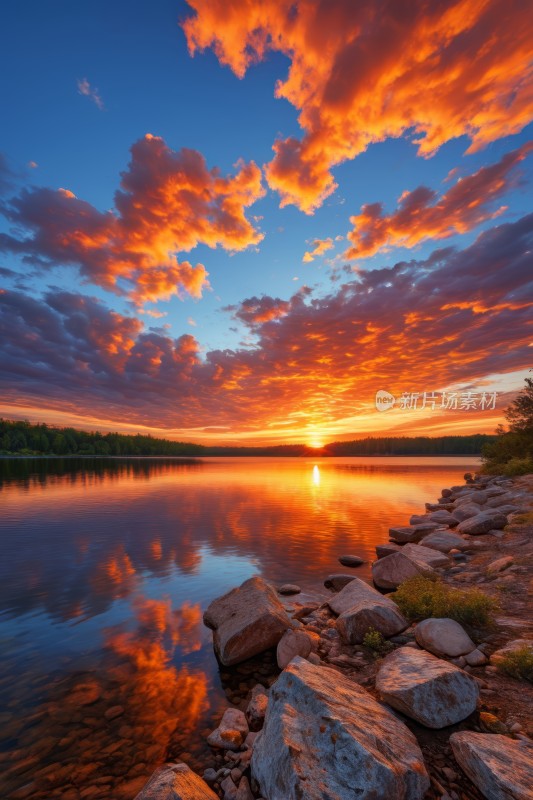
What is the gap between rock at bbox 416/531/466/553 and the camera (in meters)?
17.4

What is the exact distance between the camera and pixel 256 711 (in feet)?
22.1

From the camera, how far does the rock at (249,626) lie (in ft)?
29.8

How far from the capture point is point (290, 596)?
13.9m

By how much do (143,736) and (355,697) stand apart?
442 centimetres

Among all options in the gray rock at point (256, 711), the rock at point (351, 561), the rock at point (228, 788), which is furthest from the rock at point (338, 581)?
the rock at point (228, 788)

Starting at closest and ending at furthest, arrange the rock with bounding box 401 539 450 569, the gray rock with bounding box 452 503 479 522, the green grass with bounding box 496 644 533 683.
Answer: the green grass with bounding box 496 644 533 683, the rock with bounding box 401 539 450 569, the gray rock with bounding box 452 503 479 522

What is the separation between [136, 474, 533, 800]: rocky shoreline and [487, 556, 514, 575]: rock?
1.16 m

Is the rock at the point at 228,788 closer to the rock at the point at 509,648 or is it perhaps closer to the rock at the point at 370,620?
the rock at the point at 370,620

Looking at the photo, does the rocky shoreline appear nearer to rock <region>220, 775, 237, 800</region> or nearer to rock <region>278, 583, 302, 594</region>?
rock <region>220, 775, 237, 800</region>

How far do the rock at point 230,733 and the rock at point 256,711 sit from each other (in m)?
0.12

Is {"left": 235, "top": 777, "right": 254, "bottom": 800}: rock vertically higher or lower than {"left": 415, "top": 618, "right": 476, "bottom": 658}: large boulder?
lower

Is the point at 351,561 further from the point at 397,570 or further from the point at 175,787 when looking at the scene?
the point at 175,787

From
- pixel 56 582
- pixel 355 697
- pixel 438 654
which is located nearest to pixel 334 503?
pixel 56 582

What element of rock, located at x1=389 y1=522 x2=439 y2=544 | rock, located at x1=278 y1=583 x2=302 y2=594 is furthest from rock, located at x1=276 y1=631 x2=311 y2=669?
rock, located at x1=389 y1=522 x2=439 y2=544
